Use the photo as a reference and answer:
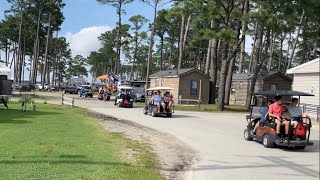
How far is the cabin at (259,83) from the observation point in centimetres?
4394

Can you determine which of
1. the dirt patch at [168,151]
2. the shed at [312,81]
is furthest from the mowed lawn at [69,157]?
the shed at [312,81]

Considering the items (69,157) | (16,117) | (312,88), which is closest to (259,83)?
(16,117)

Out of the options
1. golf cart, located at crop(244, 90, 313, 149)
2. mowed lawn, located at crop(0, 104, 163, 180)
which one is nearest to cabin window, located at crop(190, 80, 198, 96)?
golf cart, located at crop(244, 90, 313, 149)

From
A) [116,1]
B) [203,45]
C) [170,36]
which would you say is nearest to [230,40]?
[116,1]

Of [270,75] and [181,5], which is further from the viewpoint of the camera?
[270,75]

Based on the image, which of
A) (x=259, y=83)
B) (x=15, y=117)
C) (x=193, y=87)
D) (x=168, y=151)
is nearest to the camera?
(x=168, y=151)

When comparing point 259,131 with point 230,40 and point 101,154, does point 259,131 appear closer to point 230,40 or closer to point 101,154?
point 101,154

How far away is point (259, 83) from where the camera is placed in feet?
145

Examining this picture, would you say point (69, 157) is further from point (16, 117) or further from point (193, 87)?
point (193, 87)

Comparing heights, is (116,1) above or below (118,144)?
above

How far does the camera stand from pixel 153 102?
25.6 meters

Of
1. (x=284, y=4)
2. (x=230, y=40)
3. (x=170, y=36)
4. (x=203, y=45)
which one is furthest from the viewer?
(x=170, y=36)

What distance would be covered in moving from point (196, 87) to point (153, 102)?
17833mm

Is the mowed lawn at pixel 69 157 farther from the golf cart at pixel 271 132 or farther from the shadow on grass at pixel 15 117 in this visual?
the shadow on grass at pixel 15 117
